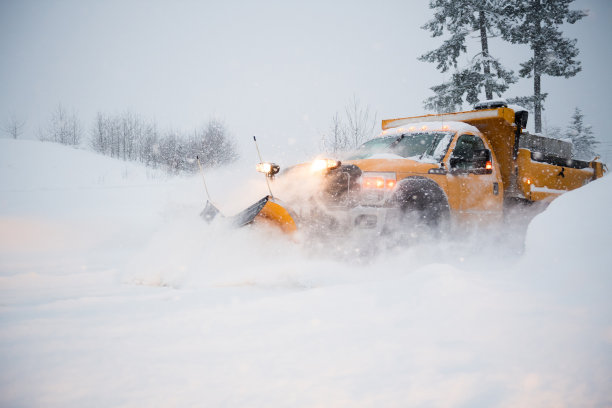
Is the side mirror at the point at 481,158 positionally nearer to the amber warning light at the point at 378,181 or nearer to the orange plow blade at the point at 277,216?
the amber warning light at the point at 378,181

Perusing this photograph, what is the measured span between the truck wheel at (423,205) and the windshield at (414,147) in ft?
1.52

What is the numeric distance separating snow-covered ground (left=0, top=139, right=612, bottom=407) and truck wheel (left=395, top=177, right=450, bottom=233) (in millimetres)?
305

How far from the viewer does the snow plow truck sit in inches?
144

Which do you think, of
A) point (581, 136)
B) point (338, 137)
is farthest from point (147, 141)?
point (581, 136)

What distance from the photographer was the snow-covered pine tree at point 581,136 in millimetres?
42594

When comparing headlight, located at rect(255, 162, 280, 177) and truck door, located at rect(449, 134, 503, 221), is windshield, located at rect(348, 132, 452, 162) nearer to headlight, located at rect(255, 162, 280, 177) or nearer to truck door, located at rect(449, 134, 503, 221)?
truck door, located at rect(449, 134, 503, 221)

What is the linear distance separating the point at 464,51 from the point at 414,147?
17068 mm

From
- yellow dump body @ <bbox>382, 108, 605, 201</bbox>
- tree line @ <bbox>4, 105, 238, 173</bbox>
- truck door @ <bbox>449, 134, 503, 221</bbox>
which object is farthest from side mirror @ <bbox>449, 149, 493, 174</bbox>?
tree line @ <bbox>4, 105, 238, 173</bbox>

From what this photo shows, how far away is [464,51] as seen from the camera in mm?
18156

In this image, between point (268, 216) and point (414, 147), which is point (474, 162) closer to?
point (414, 147)

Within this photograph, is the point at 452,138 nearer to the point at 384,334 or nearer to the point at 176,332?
the point at 384,334

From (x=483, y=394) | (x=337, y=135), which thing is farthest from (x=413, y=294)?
(x=337, y=135)

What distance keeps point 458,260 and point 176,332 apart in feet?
12.2

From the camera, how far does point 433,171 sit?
Answer: 4191mm
